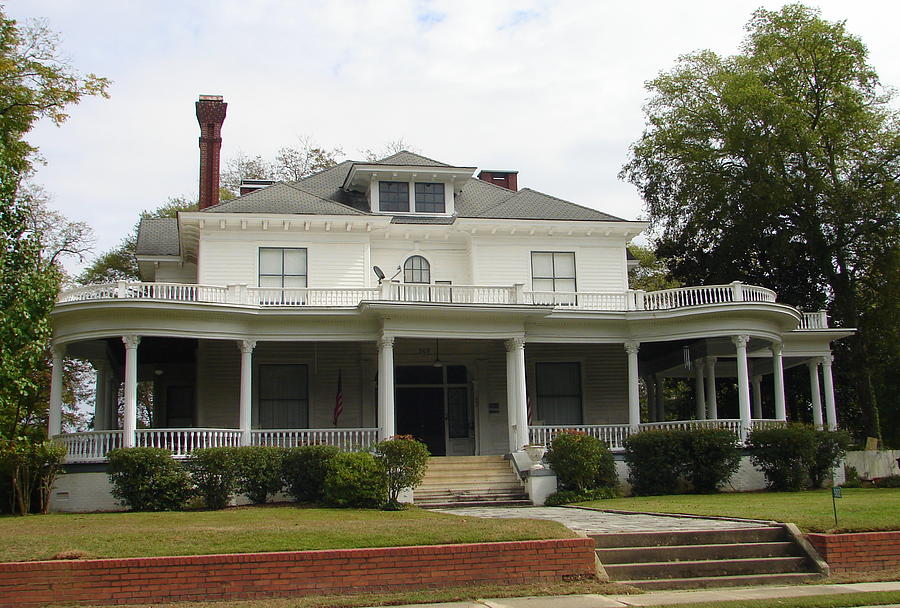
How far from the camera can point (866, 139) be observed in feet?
120

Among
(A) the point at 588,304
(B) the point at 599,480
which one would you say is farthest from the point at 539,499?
(A) the point at 588,304

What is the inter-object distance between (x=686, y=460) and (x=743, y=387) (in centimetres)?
379

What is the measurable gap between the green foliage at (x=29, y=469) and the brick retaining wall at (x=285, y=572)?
420 inches

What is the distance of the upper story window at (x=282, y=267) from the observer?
28.2 meters

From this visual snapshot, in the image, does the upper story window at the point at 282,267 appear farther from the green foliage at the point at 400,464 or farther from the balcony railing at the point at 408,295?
the green foliage at the point at 400,464

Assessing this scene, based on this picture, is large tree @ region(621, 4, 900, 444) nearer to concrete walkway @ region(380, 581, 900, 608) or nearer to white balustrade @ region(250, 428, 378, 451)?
white balustrade @ region(250, 428, 378, 451)

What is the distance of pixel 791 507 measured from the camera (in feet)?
58.5

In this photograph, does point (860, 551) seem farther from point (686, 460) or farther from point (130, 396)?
point (130, 396)

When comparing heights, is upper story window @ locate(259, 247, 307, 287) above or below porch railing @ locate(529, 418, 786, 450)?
above

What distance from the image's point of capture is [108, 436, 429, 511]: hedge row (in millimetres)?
21188

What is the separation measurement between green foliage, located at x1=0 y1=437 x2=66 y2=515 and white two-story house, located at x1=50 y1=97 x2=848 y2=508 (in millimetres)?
1228

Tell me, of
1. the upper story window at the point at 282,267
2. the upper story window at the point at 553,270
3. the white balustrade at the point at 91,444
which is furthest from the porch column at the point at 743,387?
the white balustrade at the point at 91,444

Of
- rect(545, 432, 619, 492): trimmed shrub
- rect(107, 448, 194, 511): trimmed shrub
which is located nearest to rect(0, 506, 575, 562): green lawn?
rect(107, 448, 194, 511): trimmed shrub

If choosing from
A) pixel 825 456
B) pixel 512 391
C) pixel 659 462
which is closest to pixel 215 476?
pixel 512 391
